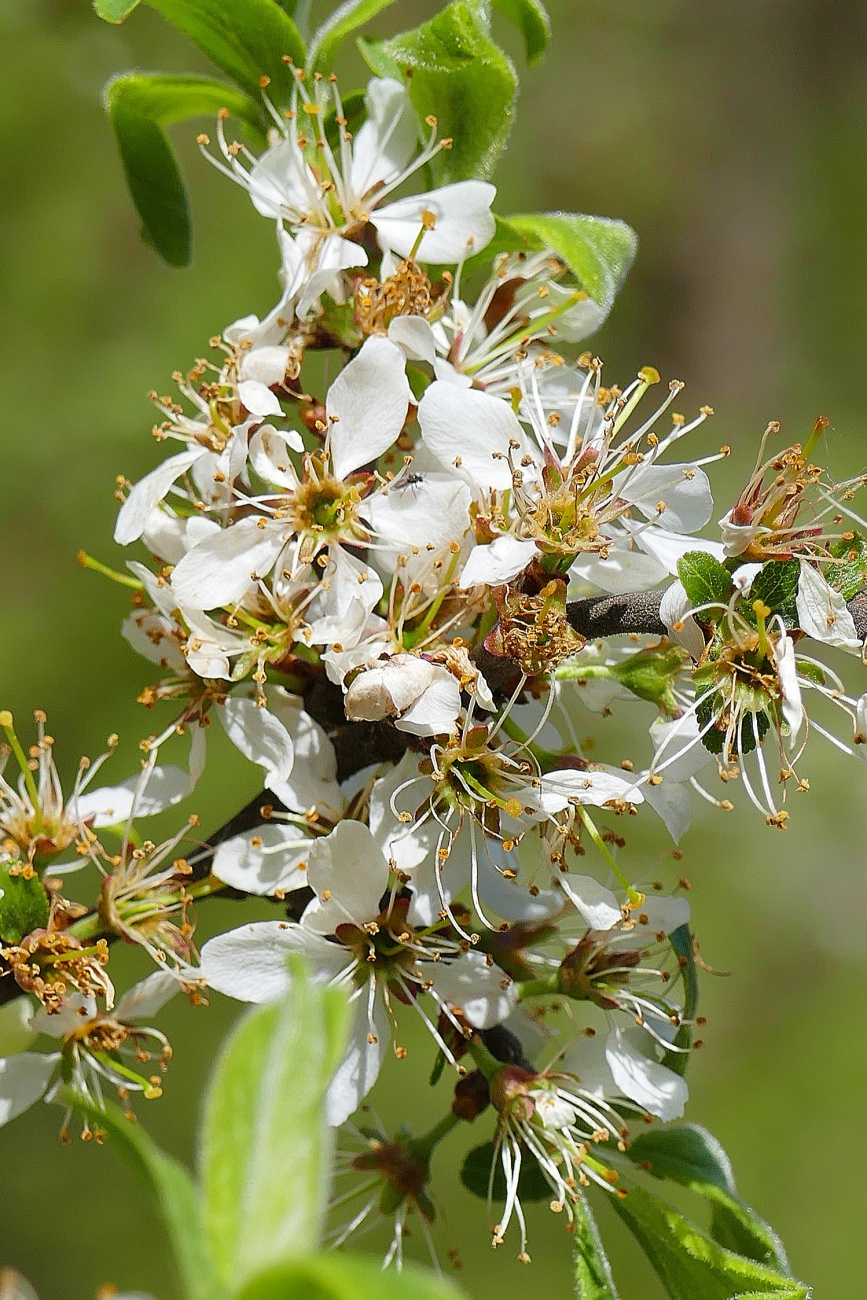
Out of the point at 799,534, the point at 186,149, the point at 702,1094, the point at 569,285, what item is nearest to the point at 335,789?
the point at 799,534

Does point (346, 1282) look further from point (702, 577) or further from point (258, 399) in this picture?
point (258, 399)

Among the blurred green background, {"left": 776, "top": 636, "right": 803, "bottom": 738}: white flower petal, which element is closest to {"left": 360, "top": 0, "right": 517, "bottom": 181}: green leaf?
{"left": 776, "top": 636, "right": 803, "bottom": 738}: white flower petal

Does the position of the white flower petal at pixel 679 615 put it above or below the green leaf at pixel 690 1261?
above

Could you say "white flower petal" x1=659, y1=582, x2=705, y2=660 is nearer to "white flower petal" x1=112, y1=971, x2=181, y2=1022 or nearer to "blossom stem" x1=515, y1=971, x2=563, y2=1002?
"blossom stem" x1=515, y1=971, x2=563, y2=1002

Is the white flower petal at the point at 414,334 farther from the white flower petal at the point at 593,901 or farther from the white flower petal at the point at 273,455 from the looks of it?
the white flower petal at the point at 593,901

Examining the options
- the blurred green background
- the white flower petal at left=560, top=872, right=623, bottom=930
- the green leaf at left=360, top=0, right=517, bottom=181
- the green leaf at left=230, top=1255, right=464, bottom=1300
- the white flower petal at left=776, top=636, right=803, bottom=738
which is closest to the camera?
the green leaf at left=230, top=1255, right=464, bottom=1300

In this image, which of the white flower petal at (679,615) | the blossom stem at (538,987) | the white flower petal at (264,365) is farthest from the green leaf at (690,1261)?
→ the white flower petal at (264,365)
